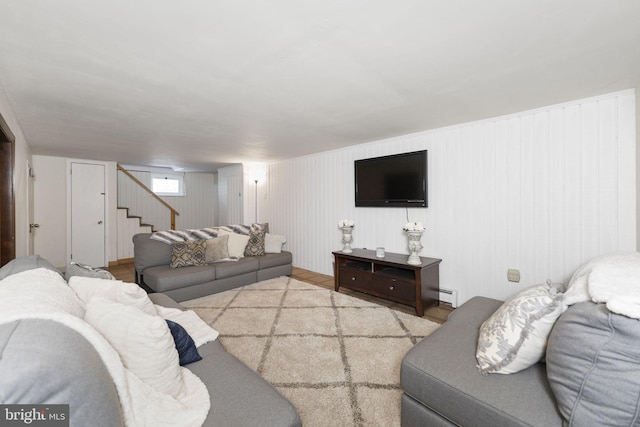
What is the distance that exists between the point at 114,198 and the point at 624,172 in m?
7.53

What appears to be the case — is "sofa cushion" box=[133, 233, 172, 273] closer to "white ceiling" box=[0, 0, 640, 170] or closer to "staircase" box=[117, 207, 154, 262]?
"white ceiling" box=[0, 0, 640, 170]

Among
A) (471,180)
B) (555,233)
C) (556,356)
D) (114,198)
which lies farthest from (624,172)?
(114,198)

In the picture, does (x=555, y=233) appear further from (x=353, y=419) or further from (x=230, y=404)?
(x=230, y=404)

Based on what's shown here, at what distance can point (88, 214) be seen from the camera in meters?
5.42

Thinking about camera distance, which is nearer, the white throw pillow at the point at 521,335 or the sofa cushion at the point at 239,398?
the sofa cushion at the point at 239,398

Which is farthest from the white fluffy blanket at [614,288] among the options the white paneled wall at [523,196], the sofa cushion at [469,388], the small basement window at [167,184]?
the small basement window at [167,184]

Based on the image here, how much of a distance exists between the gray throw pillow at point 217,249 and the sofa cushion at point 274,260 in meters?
0.54

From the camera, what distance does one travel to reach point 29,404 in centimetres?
59

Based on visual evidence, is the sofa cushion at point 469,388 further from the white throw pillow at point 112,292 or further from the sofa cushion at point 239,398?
the white throw pillow at point 112,292

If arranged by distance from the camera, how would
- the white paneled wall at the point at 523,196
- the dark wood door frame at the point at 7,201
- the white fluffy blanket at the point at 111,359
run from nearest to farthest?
the white fluffy blanket at the point at 111,359 → the white paneled wall at the point at 523,196 → the dark wood door frame at the point at 7,201

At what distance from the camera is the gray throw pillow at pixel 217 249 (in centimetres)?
405

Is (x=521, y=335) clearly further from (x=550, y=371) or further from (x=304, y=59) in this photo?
(x=304, y=59)

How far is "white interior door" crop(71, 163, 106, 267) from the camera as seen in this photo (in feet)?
17.4

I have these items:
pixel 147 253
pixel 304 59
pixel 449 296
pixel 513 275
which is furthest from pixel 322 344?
pixel 147 253
